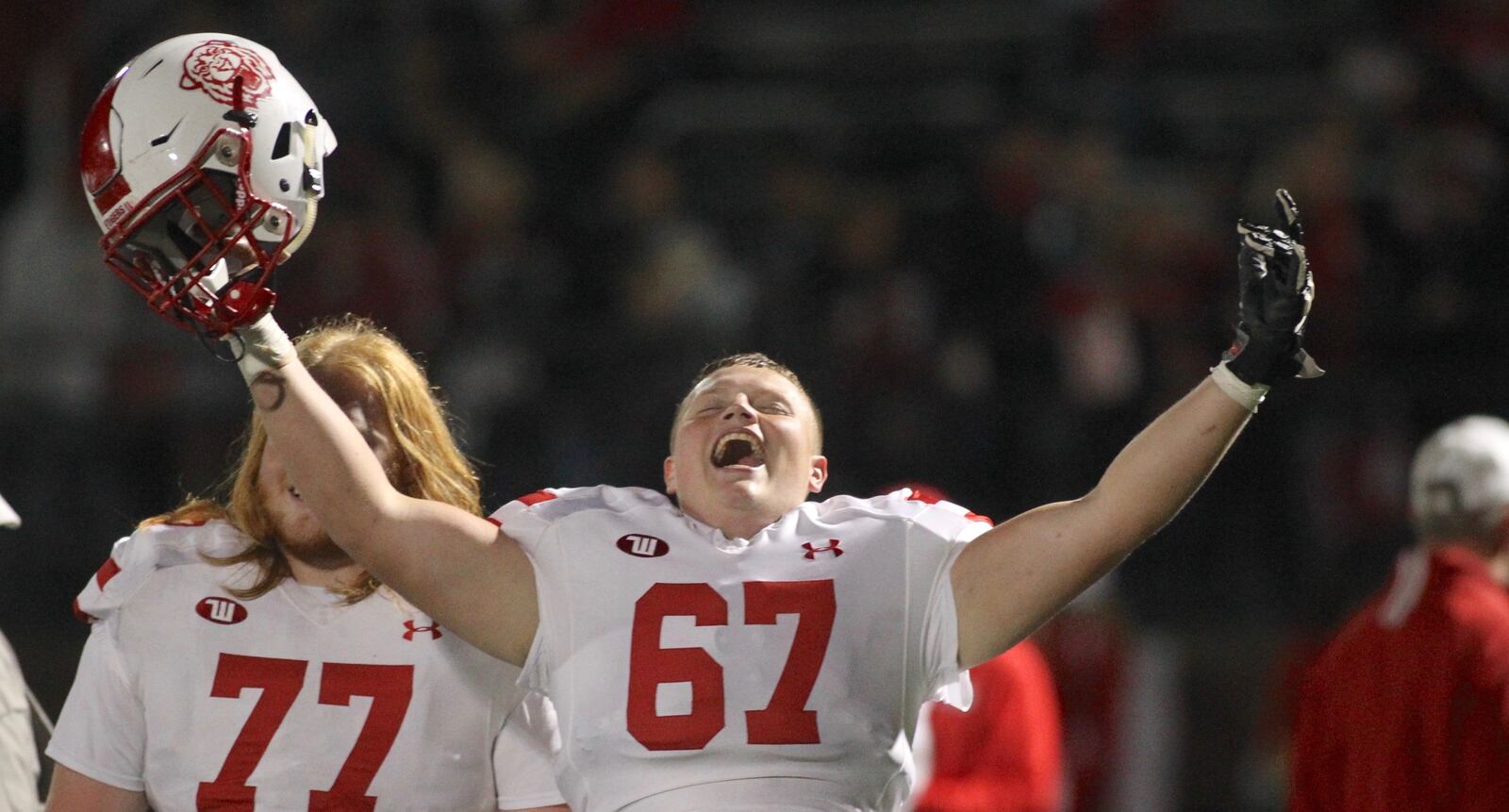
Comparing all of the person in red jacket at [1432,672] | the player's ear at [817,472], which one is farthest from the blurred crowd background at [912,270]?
the player's ear at [817,472]

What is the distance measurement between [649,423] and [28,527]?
227cm

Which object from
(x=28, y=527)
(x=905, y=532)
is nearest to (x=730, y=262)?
Result: (x=28, y=527)

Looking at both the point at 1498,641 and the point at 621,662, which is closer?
the point at 621,662

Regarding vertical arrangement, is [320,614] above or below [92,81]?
below

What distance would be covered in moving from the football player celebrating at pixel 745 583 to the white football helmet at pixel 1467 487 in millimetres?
1656

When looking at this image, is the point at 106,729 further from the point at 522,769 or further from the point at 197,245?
the point at 197,245

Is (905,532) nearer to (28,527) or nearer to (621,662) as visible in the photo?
(621,662)

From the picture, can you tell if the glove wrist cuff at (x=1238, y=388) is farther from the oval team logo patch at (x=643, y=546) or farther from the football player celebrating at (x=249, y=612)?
the football player celebrating at (x=249, y=612)

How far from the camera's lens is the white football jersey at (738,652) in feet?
8.28

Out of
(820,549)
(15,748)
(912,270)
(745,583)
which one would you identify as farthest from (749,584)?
(912,270)

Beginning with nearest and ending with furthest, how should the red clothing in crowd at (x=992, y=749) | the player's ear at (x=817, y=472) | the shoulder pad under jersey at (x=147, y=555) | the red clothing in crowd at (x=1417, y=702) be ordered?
the shoulder pad under jersey at (x=147, y=555)
the player's ear at (x=817, y=472)
the red clothing in crowd at (x=1417, y=702)
the red clothing in crowd at (x=992, y=749)

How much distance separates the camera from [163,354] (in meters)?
7.17

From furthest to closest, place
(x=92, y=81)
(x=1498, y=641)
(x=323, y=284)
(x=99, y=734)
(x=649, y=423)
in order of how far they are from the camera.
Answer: (x=92, y=81), (x=323, y=284), (x=649, y=423), (x=1498, y=641), (x=99, y=734)

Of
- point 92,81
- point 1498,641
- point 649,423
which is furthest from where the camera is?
point 92,81
